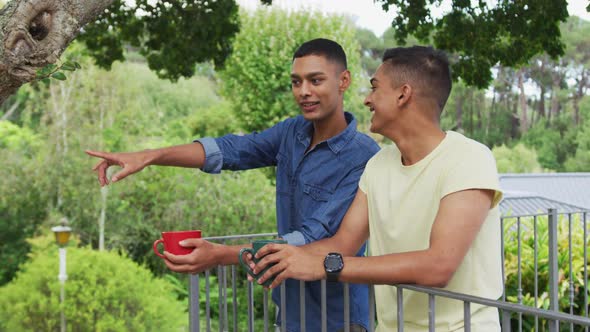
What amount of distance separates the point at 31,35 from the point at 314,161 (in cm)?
116

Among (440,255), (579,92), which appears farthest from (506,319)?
(579,92)

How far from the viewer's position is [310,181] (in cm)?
255

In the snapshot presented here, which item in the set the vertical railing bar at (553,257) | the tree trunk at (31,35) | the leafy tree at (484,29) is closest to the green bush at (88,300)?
the leafy tree at (484,29)

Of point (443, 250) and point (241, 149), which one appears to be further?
point (241, 149)

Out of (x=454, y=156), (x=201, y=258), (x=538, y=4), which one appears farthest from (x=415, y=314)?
(x=538, y=4)

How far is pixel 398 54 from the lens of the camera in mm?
2146

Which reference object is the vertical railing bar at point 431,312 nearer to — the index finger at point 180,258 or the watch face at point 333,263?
the watch face at point 333,263

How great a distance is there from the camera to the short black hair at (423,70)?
2102 mm

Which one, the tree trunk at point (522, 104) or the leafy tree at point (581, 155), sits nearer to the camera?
the leafy tree at point (581, 155)

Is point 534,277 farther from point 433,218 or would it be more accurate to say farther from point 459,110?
point 459,110

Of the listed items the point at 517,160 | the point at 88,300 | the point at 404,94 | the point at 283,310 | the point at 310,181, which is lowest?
the point at 88,300

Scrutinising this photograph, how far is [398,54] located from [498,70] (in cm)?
3369

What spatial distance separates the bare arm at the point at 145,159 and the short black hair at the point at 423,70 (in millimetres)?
887

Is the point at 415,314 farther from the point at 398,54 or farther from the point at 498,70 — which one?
the point at 498,70
